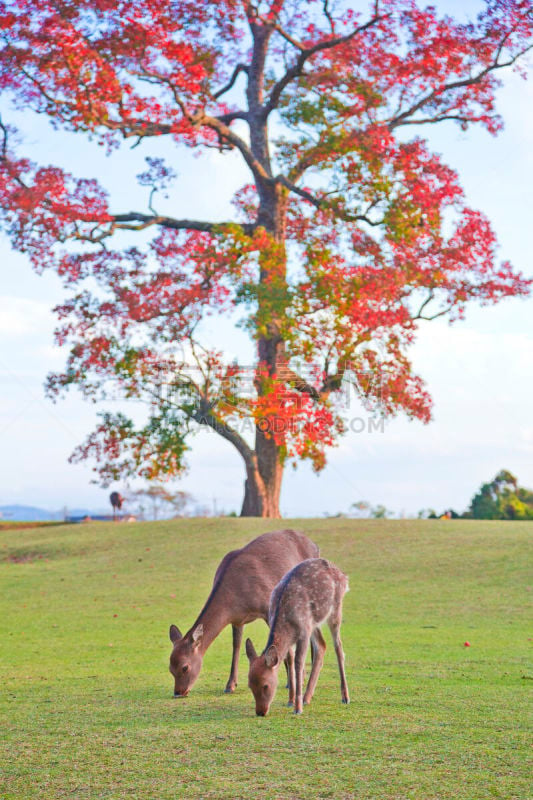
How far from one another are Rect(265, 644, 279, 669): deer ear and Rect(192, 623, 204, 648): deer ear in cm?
98

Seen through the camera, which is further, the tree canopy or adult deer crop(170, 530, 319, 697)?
the tree canopy

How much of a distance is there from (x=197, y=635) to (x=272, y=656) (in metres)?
1.06

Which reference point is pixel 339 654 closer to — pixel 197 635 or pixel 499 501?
pixel 197 635

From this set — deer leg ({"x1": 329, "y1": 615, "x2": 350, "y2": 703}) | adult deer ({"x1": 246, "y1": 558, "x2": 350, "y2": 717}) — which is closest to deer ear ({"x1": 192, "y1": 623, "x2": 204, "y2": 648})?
adult deer ({"x1": 246, "y1": 558, "x2": 350, "y2": 717})

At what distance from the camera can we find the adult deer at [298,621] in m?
6.49

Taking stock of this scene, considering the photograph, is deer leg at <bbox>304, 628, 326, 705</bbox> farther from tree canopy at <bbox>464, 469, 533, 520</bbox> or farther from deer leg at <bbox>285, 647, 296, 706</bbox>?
tree canopy at <bbox>464, 469, 533, 520</bbox>

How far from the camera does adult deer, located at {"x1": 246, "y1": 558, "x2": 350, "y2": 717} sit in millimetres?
6492

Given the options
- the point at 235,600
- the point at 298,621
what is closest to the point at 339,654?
the point at 298,621

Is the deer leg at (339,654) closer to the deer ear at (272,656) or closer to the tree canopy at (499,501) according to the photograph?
the deer ear at (272,656)

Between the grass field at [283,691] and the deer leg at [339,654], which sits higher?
the deer leg at [339,654]

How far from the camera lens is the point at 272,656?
6.45m

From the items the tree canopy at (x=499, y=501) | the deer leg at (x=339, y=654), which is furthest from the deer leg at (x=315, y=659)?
the tree canopy at (x=499, y=501)

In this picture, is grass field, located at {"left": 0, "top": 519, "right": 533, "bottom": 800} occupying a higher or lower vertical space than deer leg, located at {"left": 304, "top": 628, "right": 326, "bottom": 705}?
lower

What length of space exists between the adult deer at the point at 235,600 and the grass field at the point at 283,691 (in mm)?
315
